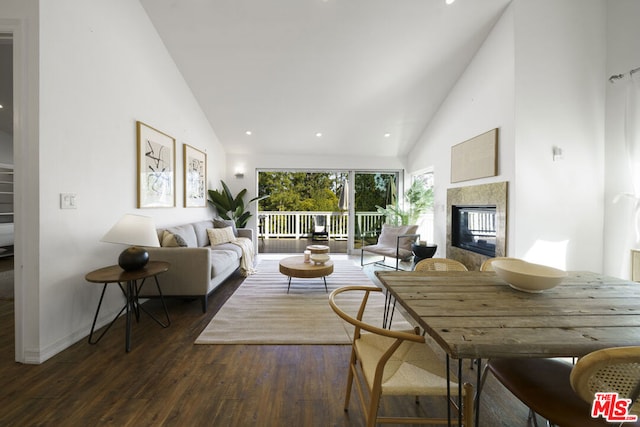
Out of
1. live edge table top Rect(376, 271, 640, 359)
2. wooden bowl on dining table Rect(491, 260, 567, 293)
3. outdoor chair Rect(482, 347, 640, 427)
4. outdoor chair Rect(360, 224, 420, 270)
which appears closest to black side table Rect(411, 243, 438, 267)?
outdoor chair Rect(360, 224, 420, 270)

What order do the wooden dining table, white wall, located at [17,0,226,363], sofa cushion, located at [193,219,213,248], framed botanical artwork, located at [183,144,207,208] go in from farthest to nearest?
framed botanical artwork, located at [183,144,207,208], sofa cushion, located at [193,219,213,248], white wall, located at [17,0,226,363], the wooden dining table

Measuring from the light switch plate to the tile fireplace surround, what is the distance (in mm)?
4316

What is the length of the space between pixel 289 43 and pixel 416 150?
11.0 ft

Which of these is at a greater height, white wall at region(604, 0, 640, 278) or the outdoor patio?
white wall at region(604, 0, 640, 278)

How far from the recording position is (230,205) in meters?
5.34

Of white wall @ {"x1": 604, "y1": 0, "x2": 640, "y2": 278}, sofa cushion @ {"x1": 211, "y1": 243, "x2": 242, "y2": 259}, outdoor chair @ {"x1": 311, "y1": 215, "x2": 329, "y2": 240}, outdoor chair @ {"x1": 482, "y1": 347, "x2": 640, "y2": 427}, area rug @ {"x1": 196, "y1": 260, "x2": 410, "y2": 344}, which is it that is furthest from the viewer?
outdoor chair @ {"x1": 311, "y1": 215, "x2": 329, "y2": 240}

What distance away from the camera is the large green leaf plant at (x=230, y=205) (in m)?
5.17

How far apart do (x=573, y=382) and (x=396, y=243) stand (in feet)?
12.9

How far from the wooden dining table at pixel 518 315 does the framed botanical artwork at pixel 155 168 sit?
3056mm

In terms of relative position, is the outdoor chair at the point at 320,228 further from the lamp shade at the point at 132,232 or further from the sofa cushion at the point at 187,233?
the lamp shade at the point at 132,232

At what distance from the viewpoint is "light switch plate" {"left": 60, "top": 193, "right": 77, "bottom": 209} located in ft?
6.59

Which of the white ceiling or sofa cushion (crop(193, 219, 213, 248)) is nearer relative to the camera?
the white ceiling

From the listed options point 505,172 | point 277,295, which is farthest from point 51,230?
point 505,172

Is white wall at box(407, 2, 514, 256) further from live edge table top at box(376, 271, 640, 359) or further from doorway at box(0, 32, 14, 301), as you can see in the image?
doorway at box(0, 32, 14, 301)
